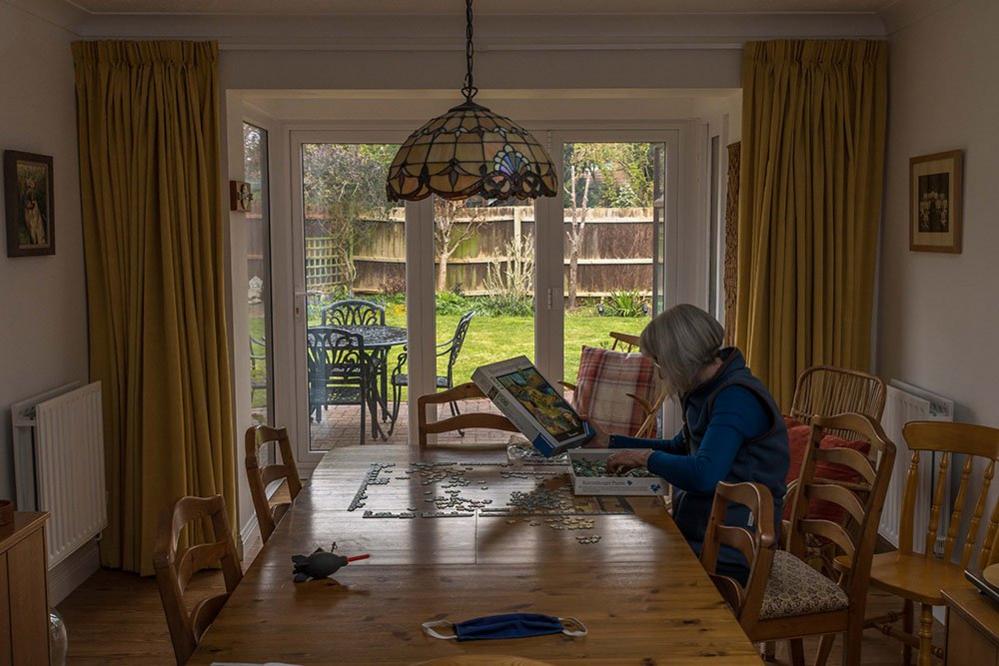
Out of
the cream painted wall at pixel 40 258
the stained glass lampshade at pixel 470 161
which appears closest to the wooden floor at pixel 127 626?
the cream painted wall at pixel 40 258

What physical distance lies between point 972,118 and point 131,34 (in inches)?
145

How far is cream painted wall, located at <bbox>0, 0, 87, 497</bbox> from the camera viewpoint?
413 centimetres

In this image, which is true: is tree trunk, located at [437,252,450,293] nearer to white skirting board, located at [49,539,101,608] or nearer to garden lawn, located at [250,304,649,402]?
garden lawn, located at [250,304,649,402]

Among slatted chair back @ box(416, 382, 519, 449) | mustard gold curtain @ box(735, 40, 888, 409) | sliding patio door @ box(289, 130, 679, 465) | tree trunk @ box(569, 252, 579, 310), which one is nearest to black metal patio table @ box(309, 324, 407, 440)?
sliding patio door @ box(289, 130, 679, 465)

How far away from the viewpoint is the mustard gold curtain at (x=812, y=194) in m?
4.80

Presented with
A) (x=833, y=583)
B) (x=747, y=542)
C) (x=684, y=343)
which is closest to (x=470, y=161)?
(x=684, y=343)

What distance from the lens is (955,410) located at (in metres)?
4.10

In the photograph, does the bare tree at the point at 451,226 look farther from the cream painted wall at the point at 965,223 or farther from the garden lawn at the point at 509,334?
the cream painted wall at the point at 965,223

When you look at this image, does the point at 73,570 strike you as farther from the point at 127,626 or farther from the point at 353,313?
the point at 353,313

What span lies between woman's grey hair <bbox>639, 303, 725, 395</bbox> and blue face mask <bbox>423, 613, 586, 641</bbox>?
1192 millimetres

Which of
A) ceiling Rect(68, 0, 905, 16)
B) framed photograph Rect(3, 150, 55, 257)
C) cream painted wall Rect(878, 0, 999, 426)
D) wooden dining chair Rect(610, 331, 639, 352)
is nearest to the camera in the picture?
cream painted wall Rect(878, 0, 999, 426)

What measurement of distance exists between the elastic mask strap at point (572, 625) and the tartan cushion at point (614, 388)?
10.8 ft

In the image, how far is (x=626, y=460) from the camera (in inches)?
130

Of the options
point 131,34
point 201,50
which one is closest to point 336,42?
point 201,50
